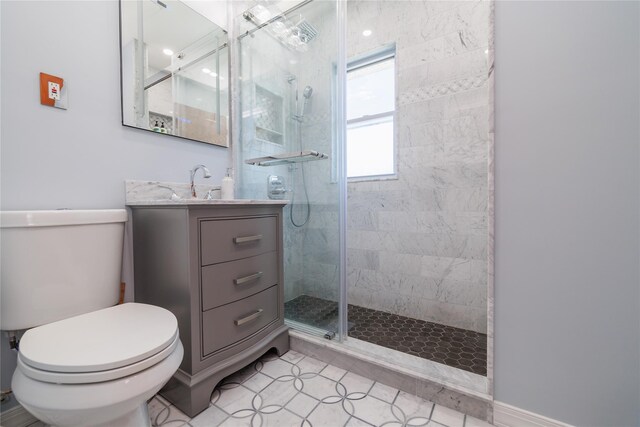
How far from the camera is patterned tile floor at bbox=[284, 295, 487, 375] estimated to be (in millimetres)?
1380

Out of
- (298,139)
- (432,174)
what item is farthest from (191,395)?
(432,174)

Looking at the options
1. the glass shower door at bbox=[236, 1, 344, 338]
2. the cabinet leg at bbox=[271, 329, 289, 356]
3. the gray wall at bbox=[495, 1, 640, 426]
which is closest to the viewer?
the gray wall at bbox=[495, 1, 640, 426]

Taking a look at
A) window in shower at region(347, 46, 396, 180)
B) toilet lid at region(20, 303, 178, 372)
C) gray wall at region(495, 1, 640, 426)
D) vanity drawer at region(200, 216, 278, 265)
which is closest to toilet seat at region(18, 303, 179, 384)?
toilet lid at region(20, 303, 178, 372)

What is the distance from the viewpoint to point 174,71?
1.49m

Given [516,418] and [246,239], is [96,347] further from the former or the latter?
[516,418]

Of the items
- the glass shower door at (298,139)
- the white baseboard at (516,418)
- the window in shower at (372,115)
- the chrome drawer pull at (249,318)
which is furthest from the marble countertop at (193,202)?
the white baseboard at (516,418)

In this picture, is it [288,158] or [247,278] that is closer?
[247,278]

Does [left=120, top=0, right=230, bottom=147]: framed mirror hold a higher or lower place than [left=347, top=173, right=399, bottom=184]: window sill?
higher

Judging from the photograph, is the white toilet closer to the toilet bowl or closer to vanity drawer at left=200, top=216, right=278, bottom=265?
the toilet bowl

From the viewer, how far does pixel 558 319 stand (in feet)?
2.91

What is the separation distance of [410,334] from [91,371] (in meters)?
1.59

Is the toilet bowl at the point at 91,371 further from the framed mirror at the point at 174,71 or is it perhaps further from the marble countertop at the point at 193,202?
the framed mirror at the point at 174,71

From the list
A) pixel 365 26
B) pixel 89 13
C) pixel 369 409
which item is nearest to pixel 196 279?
pixel 369 409

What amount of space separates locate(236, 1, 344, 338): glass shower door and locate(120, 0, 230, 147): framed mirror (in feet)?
0.62
